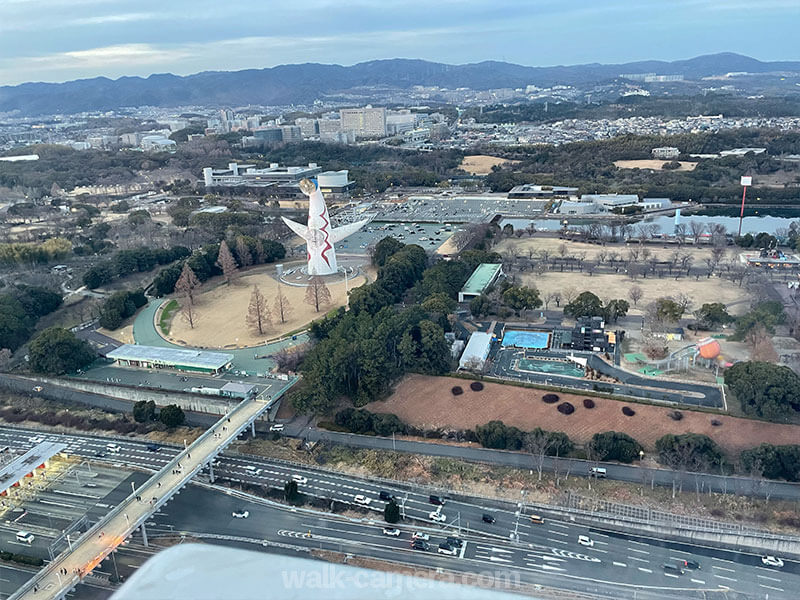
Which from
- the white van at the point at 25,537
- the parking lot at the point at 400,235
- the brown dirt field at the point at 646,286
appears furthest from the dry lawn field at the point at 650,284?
the white van at the point at 25,537

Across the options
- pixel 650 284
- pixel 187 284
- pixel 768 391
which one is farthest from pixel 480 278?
pixel 768 391

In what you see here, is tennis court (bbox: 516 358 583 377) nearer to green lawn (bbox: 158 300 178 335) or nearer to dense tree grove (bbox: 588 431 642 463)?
dense tree grove (bbox: 588 431 642 463)

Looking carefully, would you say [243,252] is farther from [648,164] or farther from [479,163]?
[648,164]

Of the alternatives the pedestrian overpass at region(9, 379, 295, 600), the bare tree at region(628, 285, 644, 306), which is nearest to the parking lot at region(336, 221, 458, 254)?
the bare tree at region(628, 285, 644, 306)

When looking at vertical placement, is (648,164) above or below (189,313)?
above

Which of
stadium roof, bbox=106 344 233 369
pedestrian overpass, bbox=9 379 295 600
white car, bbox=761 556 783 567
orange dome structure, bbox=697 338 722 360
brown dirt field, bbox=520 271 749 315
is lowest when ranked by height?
white car, bbox=761 556 783 567

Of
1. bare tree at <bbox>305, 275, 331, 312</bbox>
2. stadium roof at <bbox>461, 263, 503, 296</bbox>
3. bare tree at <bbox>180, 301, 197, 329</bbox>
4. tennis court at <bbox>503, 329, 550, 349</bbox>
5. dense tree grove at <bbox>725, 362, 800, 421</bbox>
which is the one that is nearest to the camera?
dense tree grove at <bbox>725, 362, 800, 421</bbox>
